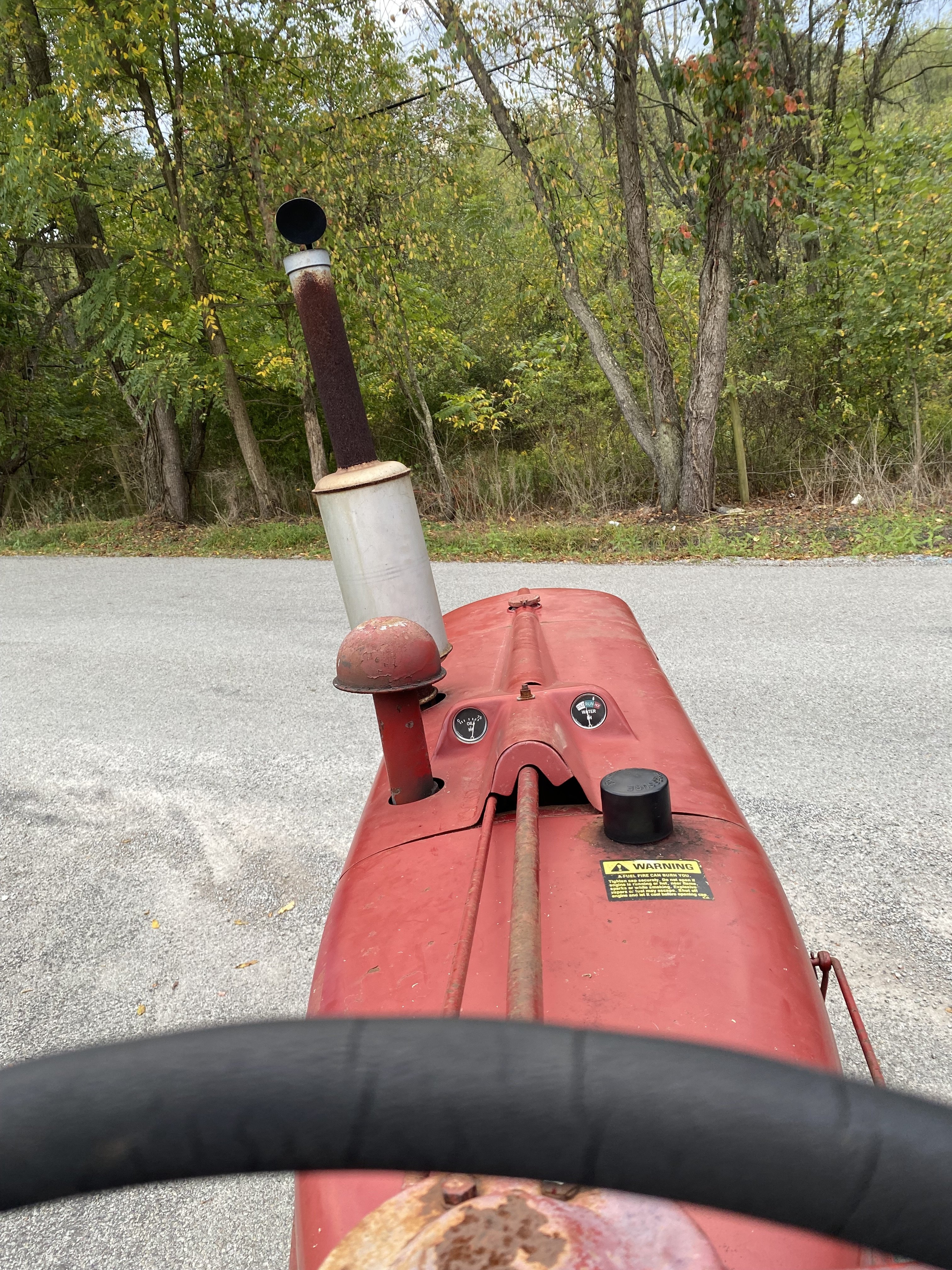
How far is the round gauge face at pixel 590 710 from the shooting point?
6.66 feet

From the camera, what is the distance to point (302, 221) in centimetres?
336

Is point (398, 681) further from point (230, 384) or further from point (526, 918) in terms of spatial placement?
point (230, 384)

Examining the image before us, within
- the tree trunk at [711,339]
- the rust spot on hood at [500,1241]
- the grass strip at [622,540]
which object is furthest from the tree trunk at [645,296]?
the rust spot on hood at [500,1241]

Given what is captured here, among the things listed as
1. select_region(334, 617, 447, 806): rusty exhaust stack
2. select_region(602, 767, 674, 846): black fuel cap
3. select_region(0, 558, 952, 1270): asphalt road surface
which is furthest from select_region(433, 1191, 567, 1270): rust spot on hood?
select_region(0, 558, 952, 1270): asphalt road surface

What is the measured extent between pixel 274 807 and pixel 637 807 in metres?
3.21

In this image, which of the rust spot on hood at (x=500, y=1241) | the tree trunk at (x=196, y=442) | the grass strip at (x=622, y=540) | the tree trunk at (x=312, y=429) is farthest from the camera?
the tree trunk at (x=196, y=442)

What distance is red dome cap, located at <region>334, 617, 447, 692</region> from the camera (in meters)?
1.77

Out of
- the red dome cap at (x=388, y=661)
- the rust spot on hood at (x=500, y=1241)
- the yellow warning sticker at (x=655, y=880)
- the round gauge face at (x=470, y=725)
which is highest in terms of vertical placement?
the red dome cap at (x=388, y=661)

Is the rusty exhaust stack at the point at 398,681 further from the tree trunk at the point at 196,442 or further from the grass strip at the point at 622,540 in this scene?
the tree trunk at the point at 196,442

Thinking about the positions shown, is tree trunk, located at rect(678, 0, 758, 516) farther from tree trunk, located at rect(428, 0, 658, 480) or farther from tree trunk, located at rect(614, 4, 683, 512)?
tree trunk, located at rect(428, 0, 658, 480)

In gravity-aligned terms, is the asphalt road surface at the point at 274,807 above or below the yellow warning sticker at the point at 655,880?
below

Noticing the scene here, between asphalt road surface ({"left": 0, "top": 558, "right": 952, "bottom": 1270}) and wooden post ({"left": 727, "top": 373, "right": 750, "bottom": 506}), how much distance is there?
12.2 ft

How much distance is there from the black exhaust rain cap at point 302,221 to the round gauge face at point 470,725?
215cm

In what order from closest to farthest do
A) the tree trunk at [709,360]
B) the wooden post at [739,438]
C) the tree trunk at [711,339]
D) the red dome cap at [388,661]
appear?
the red dome cap at [388,661] → the tree trunk at [711,339] → the tree trunk at [709,360] → the wooden post at [739,438]
